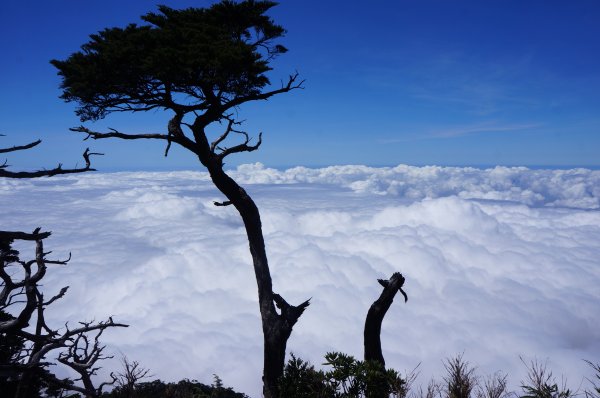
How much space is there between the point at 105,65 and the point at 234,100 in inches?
121

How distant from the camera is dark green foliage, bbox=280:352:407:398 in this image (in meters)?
9.16

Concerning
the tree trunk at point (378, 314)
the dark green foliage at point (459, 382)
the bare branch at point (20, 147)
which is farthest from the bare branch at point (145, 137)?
the dark green foliage at point (459, 382)

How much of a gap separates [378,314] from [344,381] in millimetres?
2018

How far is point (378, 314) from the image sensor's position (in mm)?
10062

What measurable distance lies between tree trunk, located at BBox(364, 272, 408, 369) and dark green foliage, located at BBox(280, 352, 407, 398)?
0.67 metres

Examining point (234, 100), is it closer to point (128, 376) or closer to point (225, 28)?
point (225, 28)

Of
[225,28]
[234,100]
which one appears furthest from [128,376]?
[225,28]

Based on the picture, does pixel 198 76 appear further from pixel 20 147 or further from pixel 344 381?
pixel 344 381

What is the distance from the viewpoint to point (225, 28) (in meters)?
9.40

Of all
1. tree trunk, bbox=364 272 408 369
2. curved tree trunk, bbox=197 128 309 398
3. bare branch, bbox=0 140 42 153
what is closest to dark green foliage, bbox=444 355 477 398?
tree trunk, bbox=364 272 408 369

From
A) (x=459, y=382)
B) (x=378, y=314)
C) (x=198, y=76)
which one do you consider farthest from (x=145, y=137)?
(x=459, y=382)

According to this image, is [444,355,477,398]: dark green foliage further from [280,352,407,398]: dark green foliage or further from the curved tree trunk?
the curved tree trunk

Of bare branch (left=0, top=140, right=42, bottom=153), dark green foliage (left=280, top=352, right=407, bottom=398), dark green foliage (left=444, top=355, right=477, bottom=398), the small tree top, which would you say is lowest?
dark green foliage (left=280, top=352, right=407, bottom=398)

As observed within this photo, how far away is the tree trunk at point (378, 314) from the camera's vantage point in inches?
388
